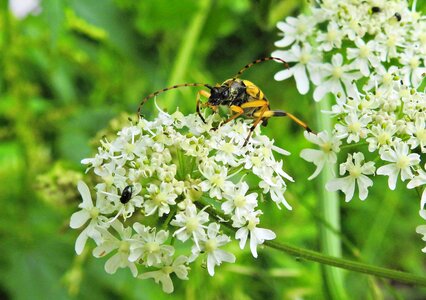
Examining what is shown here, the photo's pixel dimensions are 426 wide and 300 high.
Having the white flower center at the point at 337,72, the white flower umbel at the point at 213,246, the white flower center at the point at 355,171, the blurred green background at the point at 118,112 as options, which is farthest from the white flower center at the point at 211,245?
the blurred green background at the point at 118,112

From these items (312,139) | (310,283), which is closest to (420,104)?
(312,139)

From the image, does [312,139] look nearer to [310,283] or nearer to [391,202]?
[310,283]

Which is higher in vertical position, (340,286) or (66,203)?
(66,203)

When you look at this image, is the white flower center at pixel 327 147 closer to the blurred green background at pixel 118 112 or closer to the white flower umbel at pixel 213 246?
the white flower umbel at pixel 213 246

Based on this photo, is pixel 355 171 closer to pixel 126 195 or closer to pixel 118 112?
pixel 126 195

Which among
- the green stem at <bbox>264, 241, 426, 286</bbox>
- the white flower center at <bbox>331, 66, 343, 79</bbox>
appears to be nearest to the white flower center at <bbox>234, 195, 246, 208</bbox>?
the green stem at <bbox>264, 241, 426, 286</bbox>
